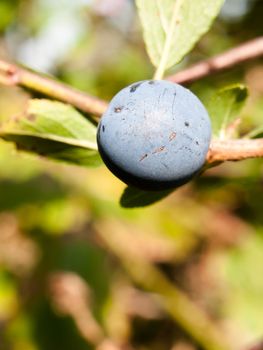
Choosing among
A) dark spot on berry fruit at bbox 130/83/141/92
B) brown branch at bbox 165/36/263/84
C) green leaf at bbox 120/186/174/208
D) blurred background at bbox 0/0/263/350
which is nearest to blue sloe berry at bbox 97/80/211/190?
dark spot on berry fruit at bbox 130/83/141/92

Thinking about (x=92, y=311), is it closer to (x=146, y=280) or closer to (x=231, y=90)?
(x=146, y=280)

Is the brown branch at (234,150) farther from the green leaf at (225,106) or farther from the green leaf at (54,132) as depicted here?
the green leaf at (54,132)

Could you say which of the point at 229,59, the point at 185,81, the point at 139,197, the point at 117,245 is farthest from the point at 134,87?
the point at 117,245

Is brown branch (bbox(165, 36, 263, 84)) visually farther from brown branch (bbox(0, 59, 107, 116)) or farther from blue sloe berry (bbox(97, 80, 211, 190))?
blue sloe berry (bbox(97, 80, 211, 190))

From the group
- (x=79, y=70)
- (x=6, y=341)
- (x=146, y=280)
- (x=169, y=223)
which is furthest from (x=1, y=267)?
(x=79, y=70)

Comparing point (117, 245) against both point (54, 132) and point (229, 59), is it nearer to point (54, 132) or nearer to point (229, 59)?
point (229, 59)
